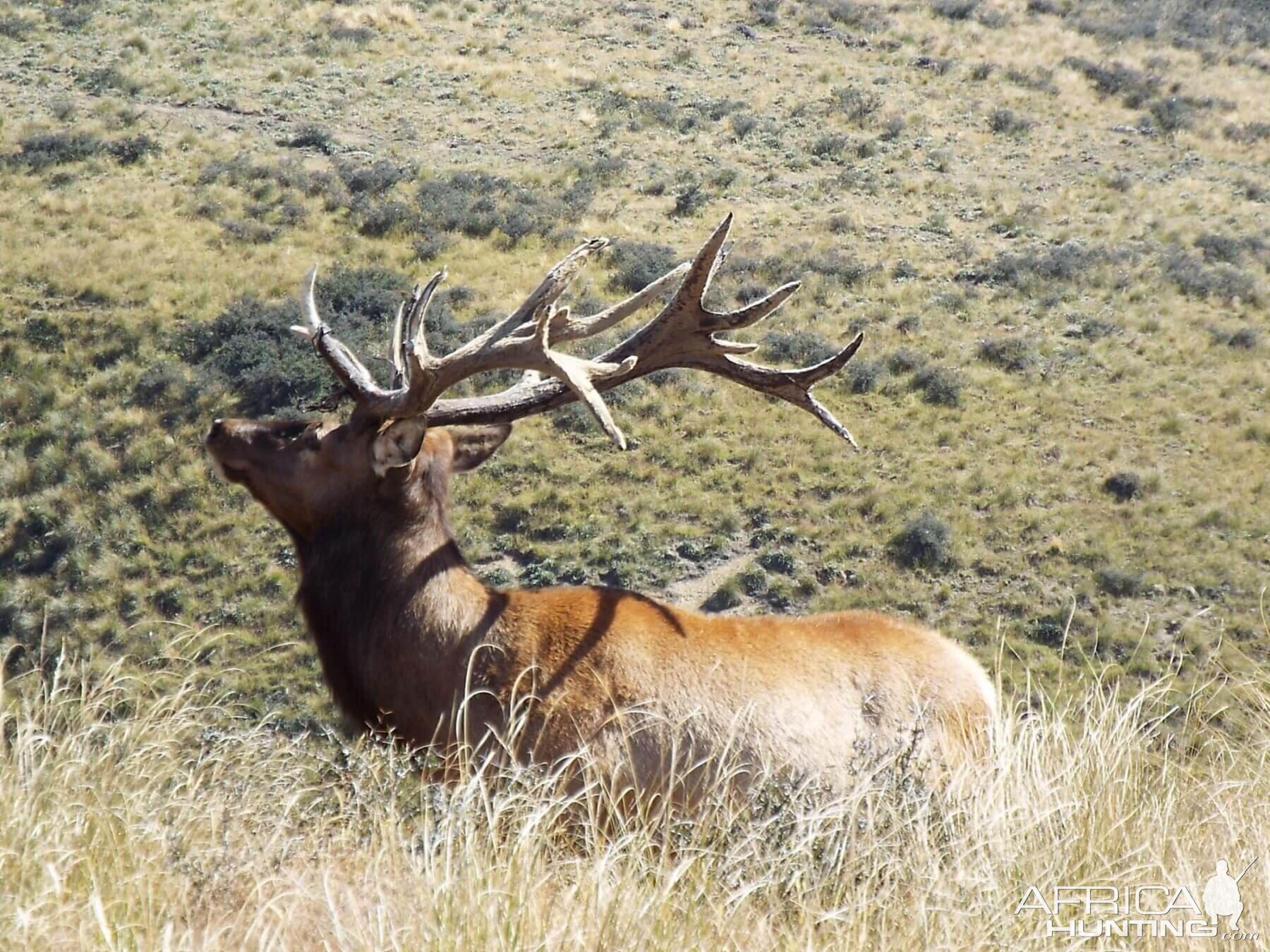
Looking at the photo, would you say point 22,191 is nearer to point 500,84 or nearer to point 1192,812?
point 500,84

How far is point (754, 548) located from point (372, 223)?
12.6 metres

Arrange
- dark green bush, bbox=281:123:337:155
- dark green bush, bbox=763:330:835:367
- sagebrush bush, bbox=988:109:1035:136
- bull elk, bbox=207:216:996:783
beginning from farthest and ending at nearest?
sagebrush bush, bbox=988:109:1035:136, dark green bush, bbox=281:123:337:155, dark green bush, bbox=763:330:835:367, bull elk, bbox=207:216:996:783

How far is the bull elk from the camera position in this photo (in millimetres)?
4996

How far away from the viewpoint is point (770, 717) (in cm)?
502

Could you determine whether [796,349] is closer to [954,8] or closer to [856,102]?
[856,102]

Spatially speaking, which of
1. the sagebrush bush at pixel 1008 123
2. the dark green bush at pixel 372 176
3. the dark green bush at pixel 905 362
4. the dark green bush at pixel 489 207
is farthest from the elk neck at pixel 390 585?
the sagebrush bush at pixel 1008 123

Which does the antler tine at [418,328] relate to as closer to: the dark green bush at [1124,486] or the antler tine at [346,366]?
the antler tine at [346,366]

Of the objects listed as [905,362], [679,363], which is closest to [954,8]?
[905,362]

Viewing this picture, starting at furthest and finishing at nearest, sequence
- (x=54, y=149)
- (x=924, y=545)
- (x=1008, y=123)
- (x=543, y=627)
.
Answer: (x=1008, y=123)
(x=54, y=149)
(x=924, y=545)
(x=543, y=627)

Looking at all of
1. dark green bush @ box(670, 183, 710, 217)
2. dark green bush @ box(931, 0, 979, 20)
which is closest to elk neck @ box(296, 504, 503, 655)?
dark green bush @ box(670, 183, 710, 217)

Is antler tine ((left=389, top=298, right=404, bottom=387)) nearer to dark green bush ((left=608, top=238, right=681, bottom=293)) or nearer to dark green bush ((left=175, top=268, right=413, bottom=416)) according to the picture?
dark green bush ((left=175, top=268, right=413, bottom=416))

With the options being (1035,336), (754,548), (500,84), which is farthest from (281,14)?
(754,548)

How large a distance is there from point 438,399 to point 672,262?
18.7 m

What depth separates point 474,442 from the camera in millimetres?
6223
